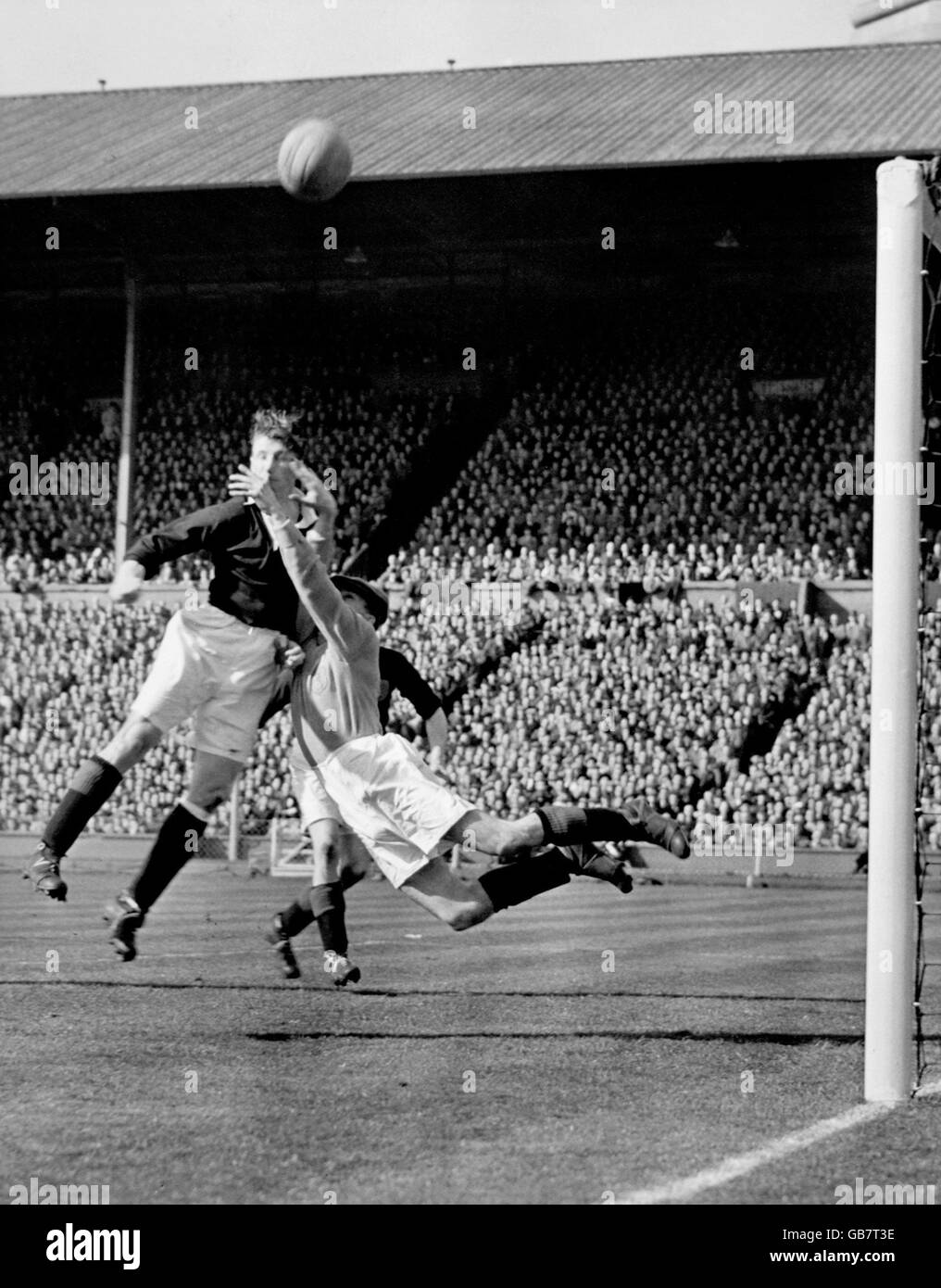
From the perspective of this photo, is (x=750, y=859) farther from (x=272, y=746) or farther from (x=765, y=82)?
(x=765, y=82)

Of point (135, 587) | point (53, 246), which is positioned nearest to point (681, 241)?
point (53, 246)

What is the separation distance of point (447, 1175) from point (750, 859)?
64.2ft

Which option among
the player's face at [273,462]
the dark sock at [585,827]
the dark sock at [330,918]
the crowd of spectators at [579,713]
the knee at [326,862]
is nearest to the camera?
the player's face at [273,462]

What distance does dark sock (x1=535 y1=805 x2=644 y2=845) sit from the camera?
7320 millimetres

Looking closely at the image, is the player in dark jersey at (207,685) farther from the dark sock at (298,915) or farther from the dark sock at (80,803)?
the dark sock at (298,915)

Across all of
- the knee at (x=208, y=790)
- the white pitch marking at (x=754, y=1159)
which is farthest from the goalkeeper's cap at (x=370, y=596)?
the white pitch marking at (x=754, y=1159)

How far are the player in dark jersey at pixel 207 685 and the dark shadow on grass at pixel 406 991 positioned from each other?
45.3 inches

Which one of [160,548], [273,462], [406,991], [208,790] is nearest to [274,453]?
[273,462]

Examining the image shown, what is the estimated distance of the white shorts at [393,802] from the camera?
23.5 feet

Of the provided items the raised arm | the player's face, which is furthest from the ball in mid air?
the player's face

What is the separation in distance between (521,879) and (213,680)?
73.7 inches

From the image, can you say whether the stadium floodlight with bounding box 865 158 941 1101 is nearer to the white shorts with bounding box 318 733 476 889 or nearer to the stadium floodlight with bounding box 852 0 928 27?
the white shorts with bounding box 318 733 476 889

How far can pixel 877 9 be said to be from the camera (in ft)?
130

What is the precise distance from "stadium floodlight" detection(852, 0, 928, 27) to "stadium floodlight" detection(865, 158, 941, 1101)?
35949mm
